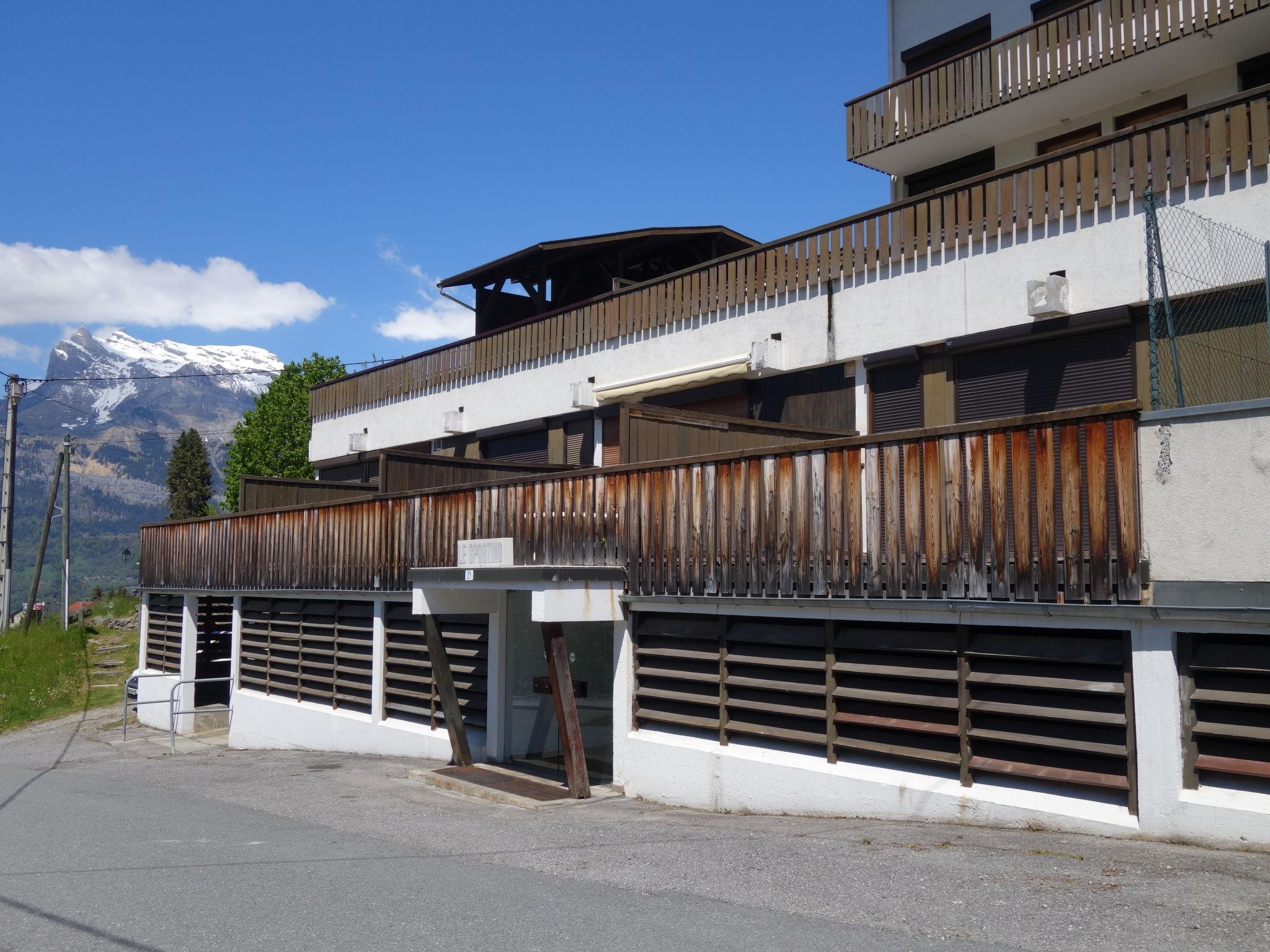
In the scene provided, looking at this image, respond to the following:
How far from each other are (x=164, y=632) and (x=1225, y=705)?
2164 centimetres

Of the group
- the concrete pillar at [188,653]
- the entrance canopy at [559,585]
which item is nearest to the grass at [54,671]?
the concrete pillar at [188,653]

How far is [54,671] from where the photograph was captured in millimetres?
30062

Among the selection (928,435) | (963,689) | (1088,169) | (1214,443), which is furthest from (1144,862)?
(1088,169)

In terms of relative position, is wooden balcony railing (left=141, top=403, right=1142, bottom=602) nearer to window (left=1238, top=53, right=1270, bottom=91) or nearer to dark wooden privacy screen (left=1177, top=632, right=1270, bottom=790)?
dark wooden privacy screen (left=1177, top=632, right=1270, bottom=790)

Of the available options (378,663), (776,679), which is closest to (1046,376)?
(776,679)

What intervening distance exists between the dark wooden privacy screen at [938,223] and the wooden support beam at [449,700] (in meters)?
6.45

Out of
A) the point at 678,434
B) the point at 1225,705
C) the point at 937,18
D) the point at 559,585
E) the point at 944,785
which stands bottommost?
the point at 944,785

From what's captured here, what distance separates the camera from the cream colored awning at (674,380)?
16.1 meters

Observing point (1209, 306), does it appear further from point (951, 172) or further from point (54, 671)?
point (54, 671)

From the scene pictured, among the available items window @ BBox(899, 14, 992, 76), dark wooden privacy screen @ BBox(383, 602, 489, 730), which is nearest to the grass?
dark wooden privacy screen @ BBox(383, 602, 489, 730)

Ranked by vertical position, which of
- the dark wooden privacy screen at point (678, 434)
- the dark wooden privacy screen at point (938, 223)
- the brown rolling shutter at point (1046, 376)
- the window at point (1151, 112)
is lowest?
the dark wooden privacy screen at point (678, 434)

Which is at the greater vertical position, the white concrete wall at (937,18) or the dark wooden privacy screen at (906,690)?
the white concrete wall at (937,18)

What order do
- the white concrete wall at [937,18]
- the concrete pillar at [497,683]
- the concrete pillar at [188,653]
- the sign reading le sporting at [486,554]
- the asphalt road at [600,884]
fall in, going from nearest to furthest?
the asphalt road at [600,884] → the sign reading le sporting at [486,554] → the concrete pillar at [497,683] → the white concrete wall at [937,18] → the concrete pillar at [188,653]

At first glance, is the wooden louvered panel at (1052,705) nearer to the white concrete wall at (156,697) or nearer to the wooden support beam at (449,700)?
the wooden support beam at (449,700)
